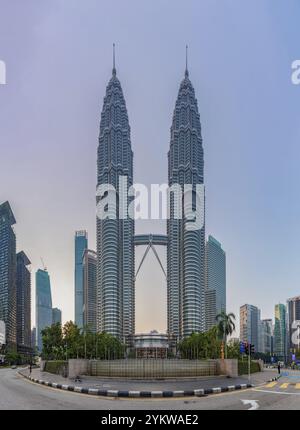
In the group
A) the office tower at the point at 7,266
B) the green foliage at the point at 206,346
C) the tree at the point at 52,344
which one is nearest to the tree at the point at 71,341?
the tree at the point at 52,344

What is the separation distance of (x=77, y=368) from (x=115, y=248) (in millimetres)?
130259

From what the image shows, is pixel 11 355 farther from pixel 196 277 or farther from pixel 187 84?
pixel 187 84

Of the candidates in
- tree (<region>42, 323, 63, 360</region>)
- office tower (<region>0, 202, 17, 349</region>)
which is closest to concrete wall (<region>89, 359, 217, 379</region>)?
tree (<region>42, 323, 63, 360</region>)

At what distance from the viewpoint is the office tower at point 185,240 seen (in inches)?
6280

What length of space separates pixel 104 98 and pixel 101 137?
2228cm

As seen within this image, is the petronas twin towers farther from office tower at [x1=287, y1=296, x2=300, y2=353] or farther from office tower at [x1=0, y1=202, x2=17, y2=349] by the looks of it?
office tower at [x1=287, y1=296, x2=300, y2=353]

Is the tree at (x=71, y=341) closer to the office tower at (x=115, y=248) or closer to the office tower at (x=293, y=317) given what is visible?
the office tower at (x=115, y=248)

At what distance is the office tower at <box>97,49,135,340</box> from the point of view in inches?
6245

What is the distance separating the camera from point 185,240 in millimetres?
161000

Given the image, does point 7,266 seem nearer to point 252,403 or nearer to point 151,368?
point 151,368

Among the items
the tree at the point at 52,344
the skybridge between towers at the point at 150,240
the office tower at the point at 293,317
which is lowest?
the office tower at the point at 293,317

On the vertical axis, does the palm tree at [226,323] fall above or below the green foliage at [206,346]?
above
